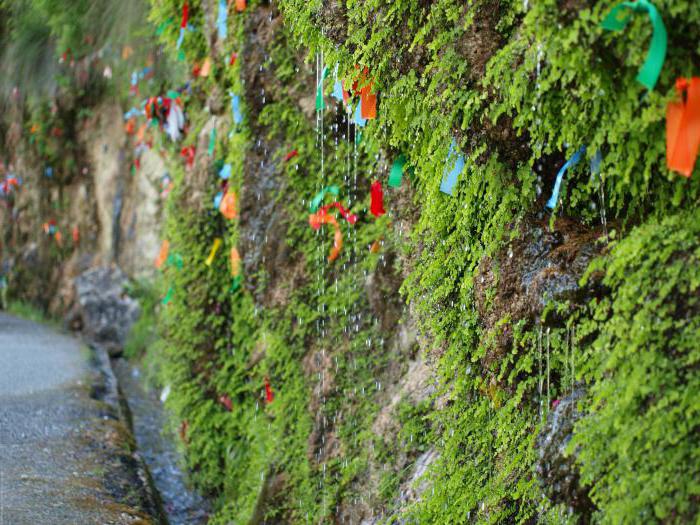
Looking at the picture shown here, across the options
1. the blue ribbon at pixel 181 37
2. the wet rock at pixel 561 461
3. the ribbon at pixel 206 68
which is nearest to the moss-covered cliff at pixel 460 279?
the wet rock at pixel 561 461

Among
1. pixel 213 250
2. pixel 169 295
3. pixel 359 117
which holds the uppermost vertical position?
pixel 359 117

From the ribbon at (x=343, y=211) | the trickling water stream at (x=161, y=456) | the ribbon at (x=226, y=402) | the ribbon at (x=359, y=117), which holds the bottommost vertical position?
the trickling water stream at (x=161, y=456)

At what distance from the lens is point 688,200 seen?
2.18 metres

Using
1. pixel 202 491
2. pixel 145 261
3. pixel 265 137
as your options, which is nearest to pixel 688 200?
pixel 265 137

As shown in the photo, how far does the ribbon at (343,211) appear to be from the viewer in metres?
4.65

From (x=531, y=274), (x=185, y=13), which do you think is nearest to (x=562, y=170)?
(x=531, y=274)

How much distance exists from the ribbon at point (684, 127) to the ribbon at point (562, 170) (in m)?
0.53

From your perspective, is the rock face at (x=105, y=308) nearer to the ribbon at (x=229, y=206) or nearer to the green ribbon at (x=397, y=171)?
the ribbon at (x=229, y=206)

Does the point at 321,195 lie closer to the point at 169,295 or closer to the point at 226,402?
the point at 226,402

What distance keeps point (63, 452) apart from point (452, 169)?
10.4ft

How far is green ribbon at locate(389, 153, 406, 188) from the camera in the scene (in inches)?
146

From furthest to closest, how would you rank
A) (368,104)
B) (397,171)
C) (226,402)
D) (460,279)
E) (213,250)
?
(213,250)
(226,402)
(397,171)
(368,104)
(460,279)

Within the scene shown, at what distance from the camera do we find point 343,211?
4742 millimetres

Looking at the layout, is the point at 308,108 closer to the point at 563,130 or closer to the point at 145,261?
the point at 563,130
